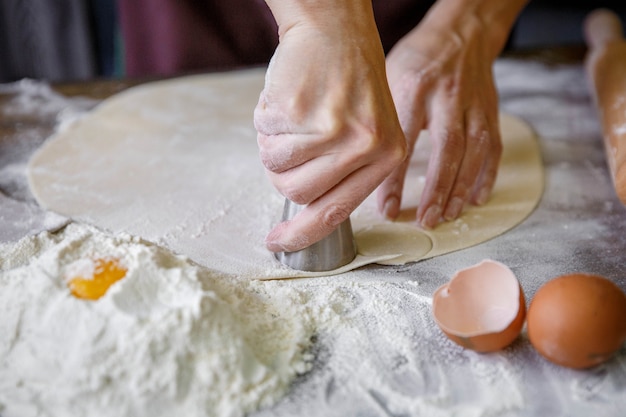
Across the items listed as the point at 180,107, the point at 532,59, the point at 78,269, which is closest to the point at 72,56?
the point at 180,107

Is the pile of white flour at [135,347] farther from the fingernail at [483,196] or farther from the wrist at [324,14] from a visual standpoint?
the fingernail at [483,196]

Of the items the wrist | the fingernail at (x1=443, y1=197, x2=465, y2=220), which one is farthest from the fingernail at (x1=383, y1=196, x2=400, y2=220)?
the wrist

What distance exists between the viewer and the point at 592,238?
1.32m

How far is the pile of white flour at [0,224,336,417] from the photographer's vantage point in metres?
0.85

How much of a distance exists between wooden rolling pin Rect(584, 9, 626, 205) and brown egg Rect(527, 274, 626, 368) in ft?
1.62

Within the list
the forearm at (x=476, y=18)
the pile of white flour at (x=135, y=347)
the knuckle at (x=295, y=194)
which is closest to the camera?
the pile of white flour at (x=135, y=347)

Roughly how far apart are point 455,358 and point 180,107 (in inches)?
47.3

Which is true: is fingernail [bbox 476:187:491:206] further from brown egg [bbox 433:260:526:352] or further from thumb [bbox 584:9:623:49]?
thumb [bbox 584:9:623:49]

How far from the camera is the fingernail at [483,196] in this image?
4.71 feet

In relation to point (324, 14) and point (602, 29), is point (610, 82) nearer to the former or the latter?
point (602, 29)

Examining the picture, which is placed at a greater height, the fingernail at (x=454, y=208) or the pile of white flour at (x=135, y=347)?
the pile of white flour at (x=135, y=347)

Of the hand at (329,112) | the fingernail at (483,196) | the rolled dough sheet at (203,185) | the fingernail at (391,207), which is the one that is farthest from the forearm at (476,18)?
the hand at (329,112)

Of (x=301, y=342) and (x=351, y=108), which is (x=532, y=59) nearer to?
(x=351, y=108)

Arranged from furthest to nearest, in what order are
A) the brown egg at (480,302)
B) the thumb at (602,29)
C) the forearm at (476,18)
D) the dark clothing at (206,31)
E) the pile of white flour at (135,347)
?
1. the thumb at (602,29)
2. the dark clothing at (206,31)
3. the forearm at (476,18)
4. the brown egg at (480,302)
5. the pile of white flour at (135,347)
